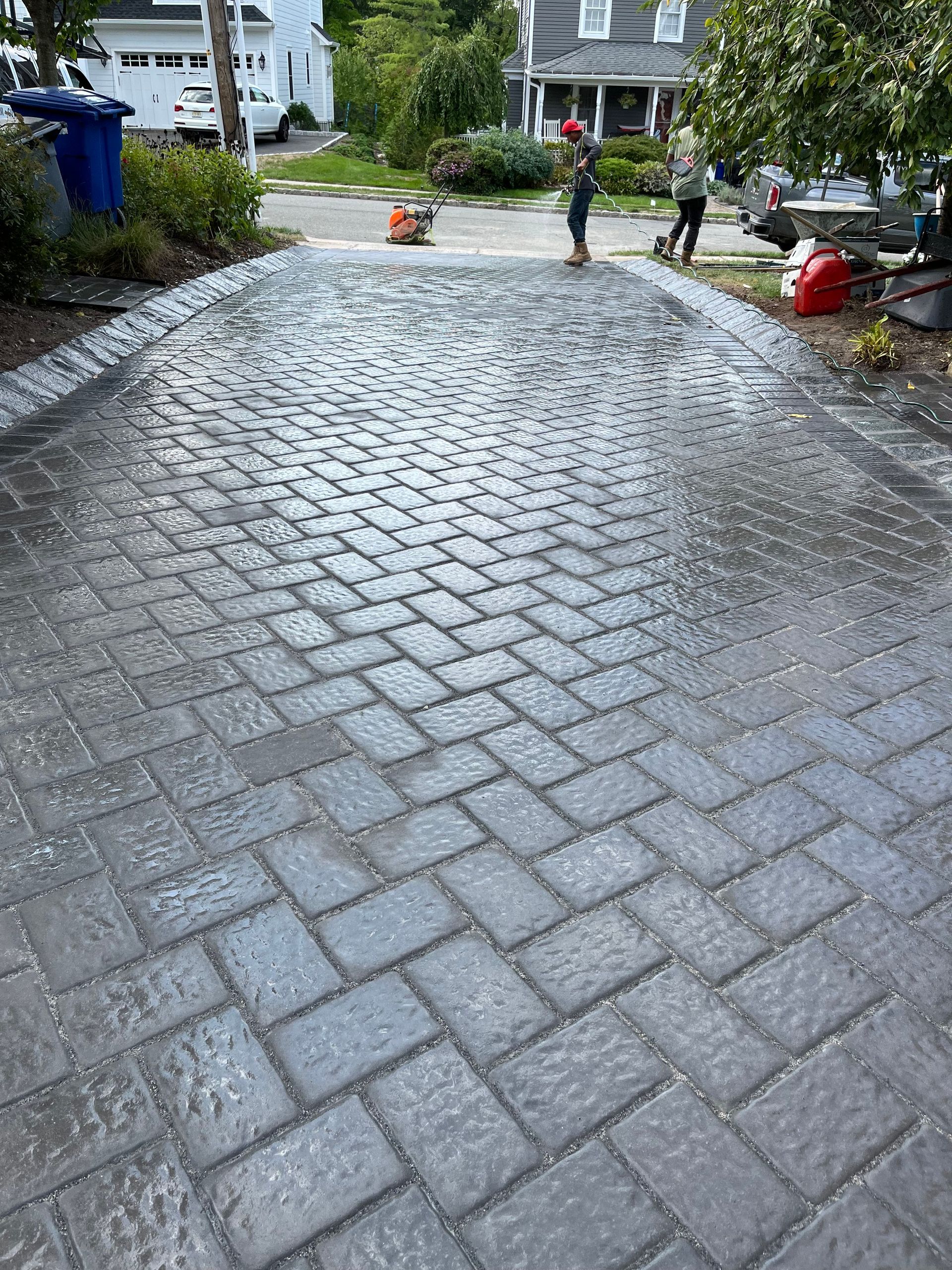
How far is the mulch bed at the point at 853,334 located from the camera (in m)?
7.71

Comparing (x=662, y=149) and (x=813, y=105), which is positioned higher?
(x=813, y=105)

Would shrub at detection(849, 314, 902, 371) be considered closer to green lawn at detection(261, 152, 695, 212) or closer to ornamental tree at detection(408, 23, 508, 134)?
green lawn at detection(261, 152, 695, 212)

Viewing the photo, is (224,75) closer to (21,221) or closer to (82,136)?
(82,136)

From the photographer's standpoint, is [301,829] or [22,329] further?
[22,329]

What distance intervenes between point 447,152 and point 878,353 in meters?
18.8

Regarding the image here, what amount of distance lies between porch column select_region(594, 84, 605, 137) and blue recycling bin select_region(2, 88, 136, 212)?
29.2 m

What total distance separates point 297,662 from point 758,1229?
7.65 ft

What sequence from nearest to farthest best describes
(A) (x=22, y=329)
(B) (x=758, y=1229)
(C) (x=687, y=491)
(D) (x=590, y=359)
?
(B) (x=758, y=1229), (C) (x=687, y=491), (A) (x=22, y=329), (D) (x=590, y=359)

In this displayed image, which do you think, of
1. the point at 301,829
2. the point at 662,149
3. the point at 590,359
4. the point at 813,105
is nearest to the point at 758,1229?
the point at 301,829

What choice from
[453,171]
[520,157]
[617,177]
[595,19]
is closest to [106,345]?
[453,171]

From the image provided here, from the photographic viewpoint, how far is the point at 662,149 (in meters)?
27.4

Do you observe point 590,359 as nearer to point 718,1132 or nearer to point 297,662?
point 297,662

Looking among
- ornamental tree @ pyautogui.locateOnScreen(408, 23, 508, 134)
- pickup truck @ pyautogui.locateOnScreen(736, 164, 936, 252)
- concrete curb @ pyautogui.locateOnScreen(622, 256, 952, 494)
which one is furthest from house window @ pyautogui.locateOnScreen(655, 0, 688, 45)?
concrete curb @ pyautogui.locateOnScreen(622, 256, 952, 494)

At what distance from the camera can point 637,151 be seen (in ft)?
87.9
